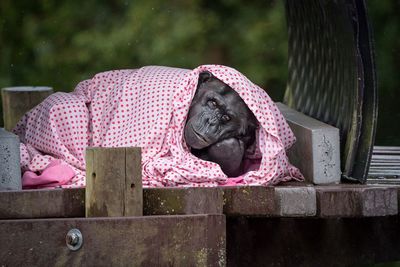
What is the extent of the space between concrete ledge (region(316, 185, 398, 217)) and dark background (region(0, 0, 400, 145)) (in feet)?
31.6

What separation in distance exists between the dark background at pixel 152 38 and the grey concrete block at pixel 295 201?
977 cm

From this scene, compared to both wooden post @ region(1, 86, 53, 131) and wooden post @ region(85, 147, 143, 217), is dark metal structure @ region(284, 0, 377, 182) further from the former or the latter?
wooden post @ region(1, 86, 53, 131)

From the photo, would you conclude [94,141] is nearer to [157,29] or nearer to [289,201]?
[289,201]

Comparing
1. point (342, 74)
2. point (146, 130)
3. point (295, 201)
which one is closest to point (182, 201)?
point (295, 201)

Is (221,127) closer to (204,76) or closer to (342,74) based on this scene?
(204,76)

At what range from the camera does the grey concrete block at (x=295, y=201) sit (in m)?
6.43

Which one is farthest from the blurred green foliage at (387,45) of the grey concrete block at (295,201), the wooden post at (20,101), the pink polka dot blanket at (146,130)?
the grey concrete block at (295,201)

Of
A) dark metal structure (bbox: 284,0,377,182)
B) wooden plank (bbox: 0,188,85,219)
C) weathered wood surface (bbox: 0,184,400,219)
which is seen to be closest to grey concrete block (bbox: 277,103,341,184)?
dark metal structure (bbox: 284,0,377,182)

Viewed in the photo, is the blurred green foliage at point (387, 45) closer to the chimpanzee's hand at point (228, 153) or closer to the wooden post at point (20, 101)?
the wooden post at point (20, 101)

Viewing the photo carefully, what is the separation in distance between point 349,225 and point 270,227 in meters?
0.43

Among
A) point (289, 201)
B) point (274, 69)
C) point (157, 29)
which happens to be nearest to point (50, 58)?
point (157, 29)

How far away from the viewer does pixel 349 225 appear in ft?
24.0

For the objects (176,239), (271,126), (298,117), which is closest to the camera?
(176,239)

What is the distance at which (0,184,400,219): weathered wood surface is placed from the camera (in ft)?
20.4
